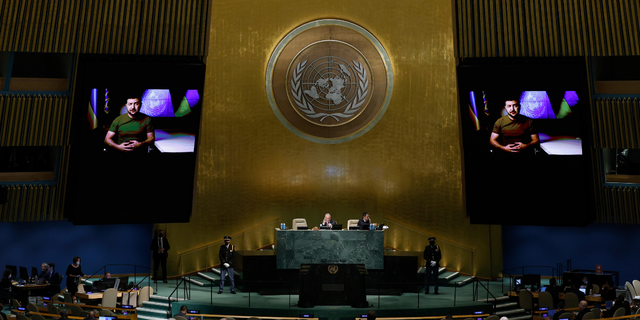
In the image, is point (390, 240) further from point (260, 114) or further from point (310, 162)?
point (260, 114)

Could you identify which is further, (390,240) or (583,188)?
(390,240)

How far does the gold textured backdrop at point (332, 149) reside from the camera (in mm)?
16984

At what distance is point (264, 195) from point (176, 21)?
4931 millimetres

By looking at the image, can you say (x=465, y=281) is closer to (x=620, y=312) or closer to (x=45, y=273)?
(x=620, y=312)

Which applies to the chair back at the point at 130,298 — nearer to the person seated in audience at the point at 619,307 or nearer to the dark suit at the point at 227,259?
the dark suit at the point at 227,259

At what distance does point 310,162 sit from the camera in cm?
1753

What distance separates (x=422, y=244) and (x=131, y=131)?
7.56 m

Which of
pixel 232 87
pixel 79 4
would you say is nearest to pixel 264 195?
pixel 232 87

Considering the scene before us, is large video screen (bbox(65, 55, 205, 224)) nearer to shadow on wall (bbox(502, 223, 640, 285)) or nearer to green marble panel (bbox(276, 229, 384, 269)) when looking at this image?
green marble panel (bbox(276, 229, 384, 269))

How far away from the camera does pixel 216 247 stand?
17.0 meters

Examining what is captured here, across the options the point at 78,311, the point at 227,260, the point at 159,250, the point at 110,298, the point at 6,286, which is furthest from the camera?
the point at 159,250

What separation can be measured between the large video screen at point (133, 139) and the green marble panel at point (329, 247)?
7.63 feet

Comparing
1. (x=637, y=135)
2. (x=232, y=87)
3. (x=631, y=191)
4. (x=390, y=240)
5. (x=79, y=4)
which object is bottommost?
(x=390, y=240)

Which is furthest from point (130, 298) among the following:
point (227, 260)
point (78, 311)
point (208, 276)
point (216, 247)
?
point (216, 247)
